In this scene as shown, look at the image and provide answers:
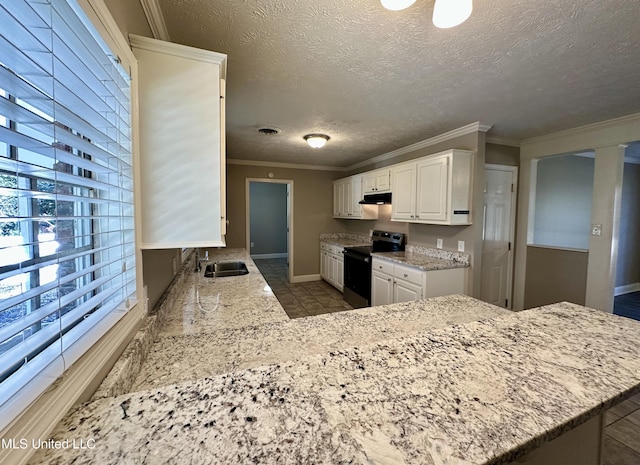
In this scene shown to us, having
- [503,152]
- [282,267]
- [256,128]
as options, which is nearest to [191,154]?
[256,128]

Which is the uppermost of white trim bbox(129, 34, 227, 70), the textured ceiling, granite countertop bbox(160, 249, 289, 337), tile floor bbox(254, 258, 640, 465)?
the textured ceiling

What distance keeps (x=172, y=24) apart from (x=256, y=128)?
1688 millimetres

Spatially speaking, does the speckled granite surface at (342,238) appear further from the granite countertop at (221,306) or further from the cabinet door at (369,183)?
the granite countertop at (221,306)

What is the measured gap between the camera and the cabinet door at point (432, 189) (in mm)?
2979

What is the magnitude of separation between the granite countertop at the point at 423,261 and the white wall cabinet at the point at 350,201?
1113 millimetres

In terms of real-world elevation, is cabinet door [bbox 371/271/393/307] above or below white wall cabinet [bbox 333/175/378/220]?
below

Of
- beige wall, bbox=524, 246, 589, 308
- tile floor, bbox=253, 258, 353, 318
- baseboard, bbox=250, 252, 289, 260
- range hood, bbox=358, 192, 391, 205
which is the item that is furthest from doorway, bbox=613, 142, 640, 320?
baseboard, bbox=250, 252, 289, 260

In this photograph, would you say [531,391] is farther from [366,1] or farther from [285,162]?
[285,162]

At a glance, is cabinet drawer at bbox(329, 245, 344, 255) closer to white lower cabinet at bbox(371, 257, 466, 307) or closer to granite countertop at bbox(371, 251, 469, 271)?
granite countertop at bbox(371, 251, 469, 271)

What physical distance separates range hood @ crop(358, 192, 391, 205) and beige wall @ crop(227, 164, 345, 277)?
1.34 metres

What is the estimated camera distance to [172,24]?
55.5 inches

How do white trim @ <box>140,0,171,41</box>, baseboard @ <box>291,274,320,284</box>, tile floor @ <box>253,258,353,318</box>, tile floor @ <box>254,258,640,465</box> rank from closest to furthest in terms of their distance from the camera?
white trim @ <box>140,0,171,41</box> < tile floor @ <box>254,258,640,465</box> < tile floor @ <box>253,258,353,318</box> < baseboard @ <box>291,274,320,284</box>

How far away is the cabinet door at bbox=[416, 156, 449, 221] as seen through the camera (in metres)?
2.98

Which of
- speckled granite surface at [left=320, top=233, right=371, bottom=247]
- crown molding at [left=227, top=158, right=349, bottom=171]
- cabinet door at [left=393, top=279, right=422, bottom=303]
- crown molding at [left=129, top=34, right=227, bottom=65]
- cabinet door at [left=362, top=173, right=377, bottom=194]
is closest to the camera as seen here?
Answer: crown molding at [left=129, top=34, right=227, bottom=65]
